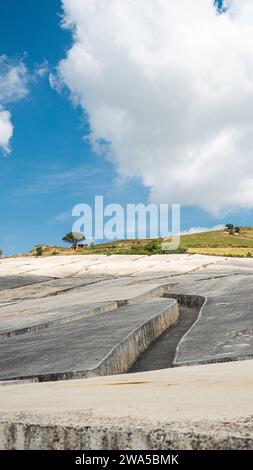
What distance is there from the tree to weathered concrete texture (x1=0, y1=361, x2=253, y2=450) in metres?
70.6

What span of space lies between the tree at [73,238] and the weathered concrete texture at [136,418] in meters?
70.6

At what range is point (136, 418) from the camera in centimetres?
207

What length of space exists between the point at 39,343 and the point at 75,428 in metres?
4.59

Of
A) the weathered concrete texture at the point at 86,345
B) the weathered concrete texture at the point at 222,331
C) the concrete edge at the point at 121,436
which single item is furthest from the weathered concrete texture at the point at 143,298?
the concrete edge at the point at 121,436

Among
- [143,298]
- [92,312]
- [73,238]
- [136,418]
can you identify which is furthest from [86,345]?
[73,238]

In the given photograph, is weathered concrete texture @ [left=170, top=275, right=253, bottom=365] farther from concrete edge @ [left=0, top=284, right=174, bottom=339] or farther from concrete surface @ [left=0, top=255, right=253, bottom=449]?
concrete edge @ [left=0, top=284, right=174, bottom=339]

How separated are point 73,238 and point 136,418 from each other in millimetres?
75750

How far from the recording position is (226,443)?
1786 millimetres

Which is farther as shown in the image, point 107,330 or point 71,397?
point 107,330

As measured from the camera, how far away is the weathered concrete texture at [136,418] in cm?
186

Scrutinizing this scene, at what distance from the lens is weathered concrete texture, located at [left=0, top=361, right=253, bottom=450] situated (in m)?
1.86
